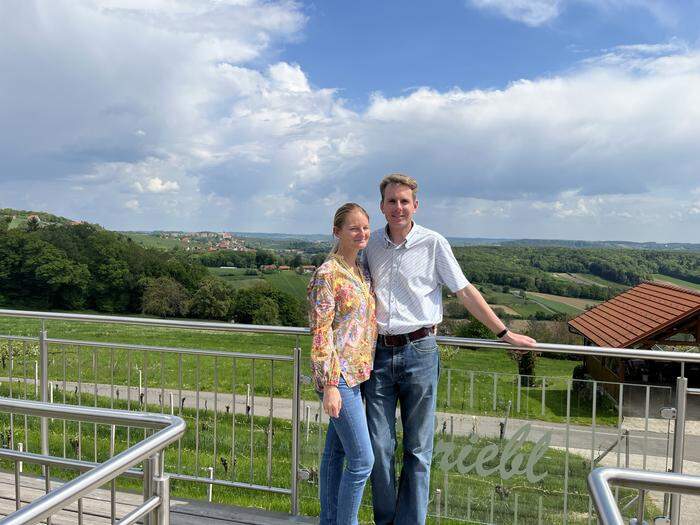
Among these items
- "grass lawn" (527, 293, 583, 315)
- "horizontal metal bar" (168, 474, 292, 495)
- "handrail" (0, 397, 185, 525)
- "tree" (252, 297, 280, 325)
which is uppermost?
"handrail" (0, 397, 185, 525)

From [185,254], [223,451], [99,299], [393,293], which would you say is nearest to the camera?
[393,293]

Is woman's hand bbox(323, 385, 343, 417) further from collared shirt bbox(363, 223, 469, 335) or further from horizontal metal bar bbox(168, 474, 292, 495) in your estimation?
horizontal metal bar bbox(168, 474, 292, 495)

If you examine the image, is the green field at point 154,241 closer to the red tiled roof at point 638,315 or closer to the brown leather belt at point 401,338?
the red tiled roof at point 638,315

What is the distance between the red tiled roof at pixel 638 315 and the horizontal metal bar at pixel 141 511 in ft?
49.5

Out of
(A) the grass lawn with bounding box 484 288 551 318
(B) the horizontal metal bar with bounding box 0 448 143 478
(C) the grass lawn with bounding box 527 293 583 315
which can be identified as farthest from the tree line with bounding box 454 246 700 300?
(B) the horizontal metal bar with bounding box 0 448 143 478

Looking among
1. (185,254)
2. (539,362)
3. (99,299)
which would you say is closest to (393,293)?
(539,362)

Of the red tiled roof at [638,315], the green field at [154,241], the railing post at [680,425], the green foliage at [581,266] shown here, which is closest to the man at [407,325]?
the railing post at [680,425]

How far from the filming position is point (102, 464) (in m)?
1.37

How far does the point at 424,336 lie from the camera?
2.55 m

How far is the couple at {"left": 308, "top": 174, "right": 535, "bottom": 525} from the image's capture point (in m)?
2.35

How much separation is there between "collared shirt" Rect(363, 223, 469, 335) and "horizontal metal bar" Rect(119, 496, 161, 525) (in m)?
1.22

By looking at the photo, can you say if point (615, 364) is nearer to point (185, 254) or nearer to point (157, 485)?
point (157, 485)

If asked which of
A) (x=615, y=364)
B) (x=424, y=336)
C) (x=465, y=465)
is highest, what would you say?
(x=424, y=336)

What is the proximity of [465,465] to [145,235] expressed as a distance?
3684 centimetres
